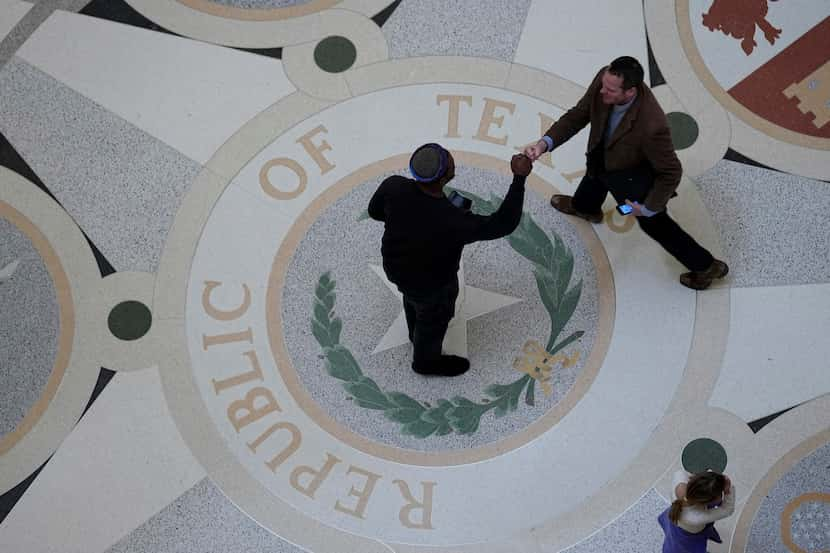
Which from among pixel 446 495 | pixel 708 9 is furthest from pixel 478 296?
pixel 708 9

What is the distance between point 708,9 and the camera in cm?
480

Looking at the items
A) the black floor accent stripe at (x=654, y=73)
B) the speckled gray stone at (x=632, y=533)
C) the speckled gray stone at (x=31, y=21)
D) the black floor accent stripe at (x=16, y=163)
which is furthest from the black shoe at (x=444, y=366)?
the speckled gray stone at (x=31, y=21)

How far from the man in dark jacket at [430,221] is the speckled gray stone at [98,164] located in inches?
66.2

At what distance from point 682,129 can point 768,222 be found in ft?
2.18

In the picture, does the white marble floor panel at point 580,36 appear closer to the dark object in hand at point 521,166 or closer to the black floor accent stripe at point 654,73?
the black floor accent stripe at point 654,73

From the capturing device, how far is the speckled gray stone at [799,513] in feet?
12.5

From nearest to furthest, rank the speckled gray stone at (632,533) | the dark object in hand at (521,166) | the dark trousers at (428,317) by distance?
the dark object in hand at (521,166)
the dark trousers at (428,317)
the speckled gray stone at (632,533)

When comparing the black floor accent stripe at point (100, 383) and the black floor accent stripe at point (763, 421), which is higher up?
the black floor accent stripe at point (763, 421)

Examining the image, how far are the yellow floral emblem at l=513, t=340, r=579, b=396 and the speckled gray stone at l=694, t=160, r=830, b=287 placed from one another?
95 cm

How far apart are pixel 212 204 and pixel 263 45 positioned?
100 centimetres

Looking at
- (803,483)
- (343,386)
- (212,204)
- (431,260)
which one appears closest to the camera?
(431,260)

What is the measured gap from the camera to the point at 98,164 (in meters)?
4.68

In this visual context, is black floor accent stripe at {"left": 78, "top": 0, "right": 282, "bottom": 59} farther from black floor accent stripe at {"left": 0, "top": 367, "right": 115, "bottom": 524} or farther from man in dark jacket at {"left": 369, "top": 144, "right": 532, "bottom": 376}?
man in dark jacket at {"left": 369, "top": 144, "right": 532, "bottom": 376}

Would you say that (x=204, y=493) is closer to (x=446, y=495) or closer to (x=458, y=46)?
(x=446, y=495)
